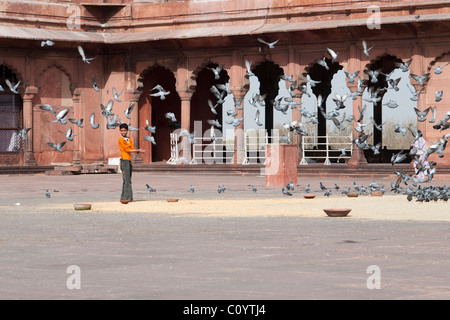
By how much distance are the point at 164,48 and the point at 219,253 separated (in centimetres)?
2366

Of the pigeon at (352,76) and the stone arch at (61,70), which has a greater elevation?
the stone arch at (61,70)

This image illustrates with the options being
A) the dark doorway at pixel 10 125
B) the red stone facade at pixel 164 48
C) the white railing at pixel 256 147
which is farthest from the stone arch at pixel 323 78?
the dark doorway at pixel 10 125

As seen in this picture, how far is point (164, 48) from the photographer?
31.8m

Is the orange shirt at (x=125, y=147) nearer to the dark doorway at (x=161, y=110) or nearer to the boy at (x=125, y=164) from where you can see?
the boy at (x=125, y=164)

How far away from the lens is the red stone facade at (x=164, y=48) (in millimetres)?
27406

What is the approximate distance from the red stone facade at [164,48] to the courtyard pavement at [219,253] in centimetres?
1276

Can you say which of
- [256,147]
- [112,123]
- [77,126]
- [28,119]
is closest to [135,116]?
[77,126]

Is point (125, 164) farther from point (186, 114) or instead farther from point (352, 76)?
point (186, 114)

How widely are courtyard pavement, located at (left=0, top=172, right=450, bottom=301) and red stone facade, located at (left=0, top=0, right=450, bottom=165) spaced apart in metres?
12.8

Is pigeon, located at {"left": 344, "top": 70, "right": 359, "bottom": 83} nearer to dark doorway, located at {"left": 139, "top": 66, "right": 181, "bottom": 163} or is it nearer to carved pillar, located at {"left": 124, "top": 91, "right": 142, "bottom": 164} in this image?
carved pillar, located at {"left": 124, "top": 91, "right": 142, "bottom": 164}

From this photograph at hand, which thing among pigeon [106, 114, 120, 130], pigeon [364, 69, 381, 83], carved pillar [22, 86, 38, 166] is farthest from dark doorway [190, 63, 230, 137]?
pigeon [364, 69, 381, 83]

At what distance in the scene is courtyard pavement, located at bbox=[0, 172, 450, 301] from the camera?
6.36m

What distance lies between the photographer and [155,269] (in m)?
7.46

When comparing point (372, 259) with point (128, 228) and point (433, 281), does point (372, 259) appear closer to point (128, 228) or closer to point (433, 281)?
point (433, 281)
